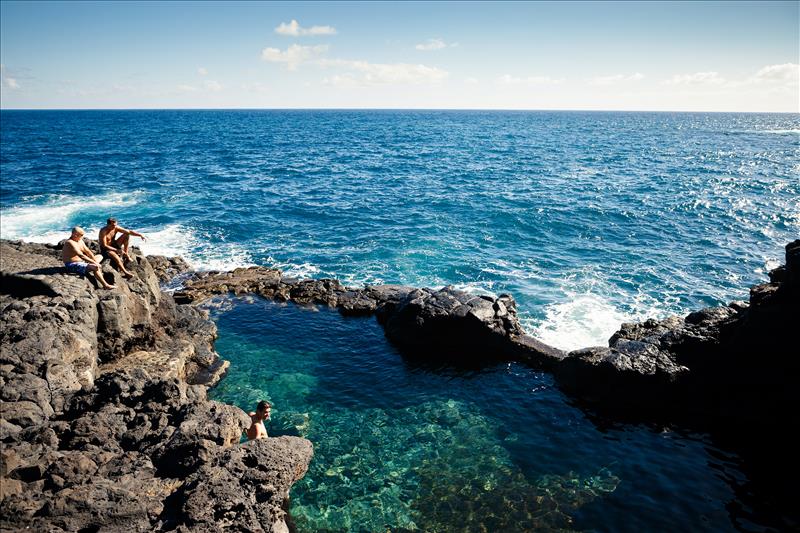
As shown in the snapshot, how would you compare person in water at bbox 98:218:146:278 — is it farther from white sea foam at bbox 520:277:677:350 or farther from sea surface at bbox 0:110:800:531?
white sea foam at bbox 520:277:677:350

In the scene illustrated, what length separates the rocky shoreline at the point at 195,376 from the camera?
10.3m

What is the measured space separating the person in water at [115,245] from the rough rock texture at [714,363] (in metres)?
20.4

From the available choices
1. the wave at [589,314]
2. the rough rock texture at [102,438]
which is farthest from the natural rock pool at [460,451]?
the wave at [589,314]

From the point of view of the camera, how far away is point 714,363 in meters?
18.9

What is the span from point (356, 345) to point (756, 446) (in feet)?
56.7

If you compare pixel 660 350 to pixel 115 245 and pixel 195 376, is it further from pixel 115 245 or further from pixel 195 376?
pixel 115 245

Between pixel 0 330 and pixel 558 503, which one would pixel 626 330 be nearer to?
pixel 558 503

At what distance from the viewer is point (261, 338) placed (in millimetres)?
23859

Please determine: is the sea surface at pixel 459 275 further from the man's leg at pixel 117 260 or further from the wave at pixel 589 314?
the man's leg at pixel 117 260

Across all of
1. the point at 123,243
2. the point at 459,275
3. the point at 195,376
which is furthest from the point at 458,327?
the point at 123,243

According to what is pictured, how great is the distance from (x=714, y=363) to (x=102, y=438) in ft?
73.6

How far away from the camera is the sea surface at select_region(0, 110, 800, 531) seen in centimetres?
1458

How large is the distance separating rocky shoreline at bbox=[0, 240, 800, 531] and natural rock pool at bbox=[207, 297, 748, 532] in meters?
1.72

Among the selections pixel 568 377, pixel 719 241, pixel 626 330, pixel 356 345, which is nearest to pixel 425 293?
pixel 356 345
